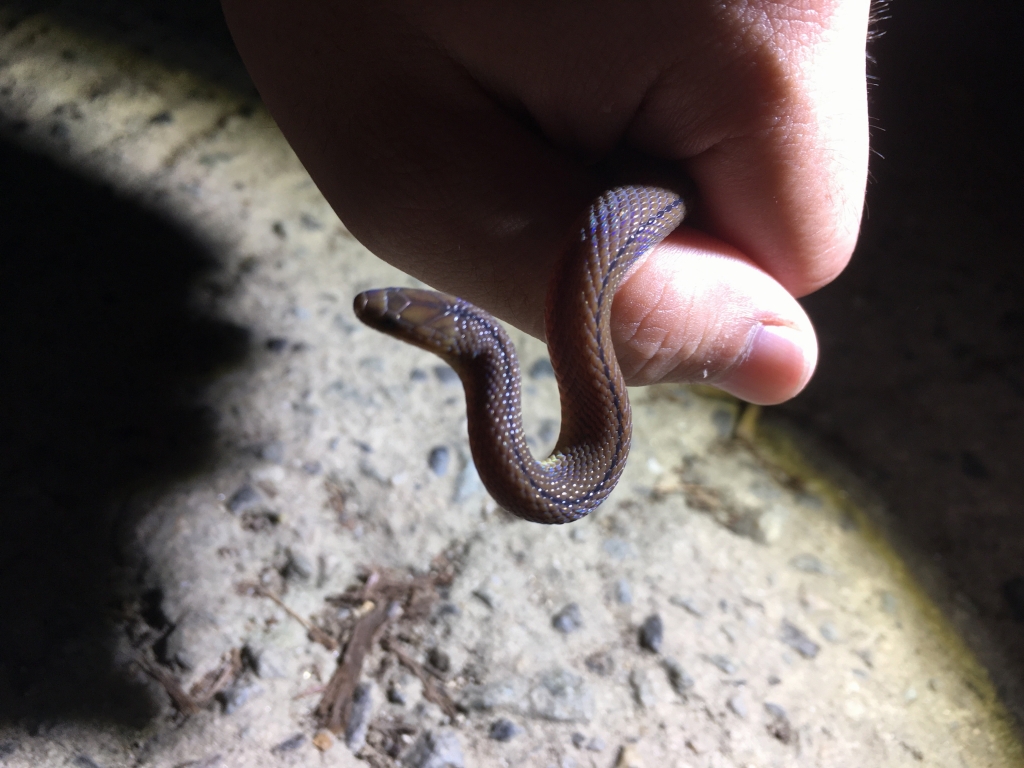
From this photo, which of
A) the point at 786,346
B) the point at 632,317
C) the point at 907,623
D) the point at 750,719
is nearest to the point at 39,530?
the point at 632,317

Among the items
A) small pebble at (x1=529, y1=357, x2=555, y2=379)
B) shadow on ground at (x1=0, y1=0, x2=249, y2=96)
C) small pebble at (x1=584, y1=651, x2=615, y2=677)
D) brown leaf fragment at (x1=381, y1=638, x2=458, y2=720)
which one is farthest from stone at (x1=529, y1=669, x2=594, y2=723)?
shadow on ground at (x1=0, y1=0, x2=249, y2=96)

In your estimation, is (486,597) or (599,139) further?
(486,597)

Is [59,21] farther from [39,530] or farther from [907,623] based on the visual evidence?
[907,623]

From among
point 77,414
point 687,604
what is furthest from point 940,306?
point 77,414

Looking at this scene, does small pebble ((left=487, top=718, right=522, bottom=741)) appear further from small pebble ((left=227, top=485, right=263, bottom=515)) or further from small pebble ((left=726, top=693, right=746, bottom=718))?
small pebble ((left=227, top=485, right=263, bottom=515))

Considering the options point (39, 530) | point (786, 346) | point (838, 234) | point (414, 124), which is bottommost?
point (39, 530)

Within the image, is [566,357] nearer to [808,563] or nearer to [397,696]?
[397,696]
